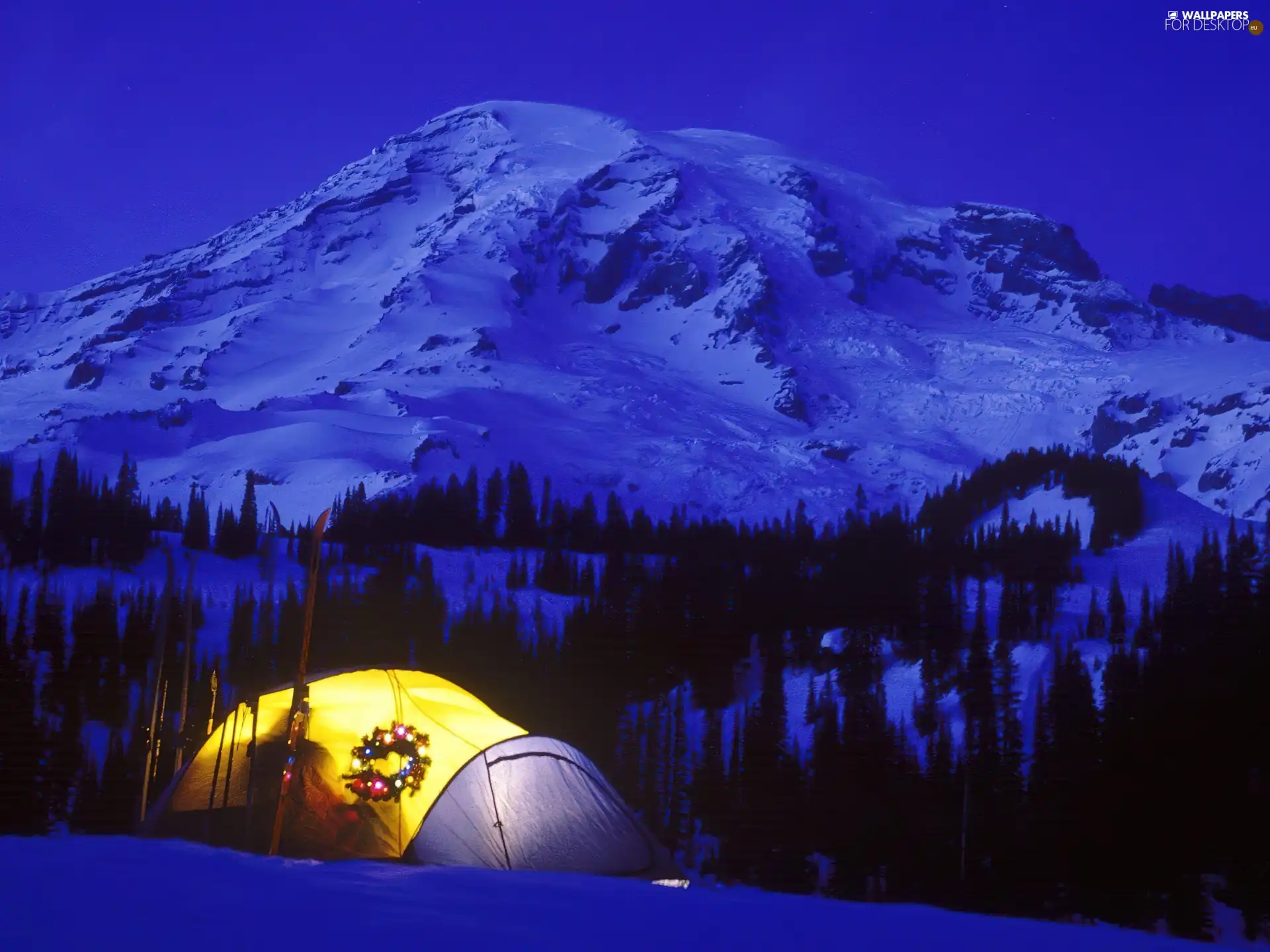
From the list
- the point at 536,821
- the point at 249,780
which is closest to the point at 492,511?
the point at 249,780

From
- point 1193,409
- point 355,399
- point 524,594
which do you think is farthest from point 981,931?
point 1193,409

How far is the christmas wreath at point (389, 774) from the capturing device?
2005 centimetres

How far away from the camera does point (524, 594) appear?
70.0 metres

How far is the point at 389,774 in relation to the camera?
20.2m

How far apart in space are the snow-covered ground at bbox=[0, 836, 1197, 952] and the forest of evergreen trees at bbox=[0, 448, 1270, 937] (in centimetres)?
2920

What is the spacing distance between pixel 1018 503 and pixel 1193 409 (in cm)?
11605

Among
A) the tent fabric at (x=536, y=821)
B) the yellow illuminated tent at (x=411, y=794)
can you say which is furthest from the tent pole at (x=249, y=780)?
the tent fabric at (x=536, y=821)

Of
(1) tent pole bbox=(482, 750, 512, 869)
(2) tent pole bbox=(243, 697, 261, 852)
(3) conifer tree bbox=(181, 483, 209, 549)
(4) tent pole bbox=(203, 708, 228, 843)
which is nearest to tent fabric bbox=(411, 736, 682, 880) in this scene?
(1) tent pole bbox=(482, 750, 512, 869)

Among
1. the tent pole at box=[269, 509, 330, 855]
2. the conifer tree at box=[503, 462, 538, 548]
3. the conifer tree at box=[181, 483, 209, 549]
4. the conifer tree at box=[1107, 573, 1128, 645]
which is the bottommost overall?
the tent pole at box=[269, 509, 330, 855]

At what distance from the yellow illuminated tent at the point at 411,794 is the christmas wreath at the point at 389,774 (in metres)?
0.07

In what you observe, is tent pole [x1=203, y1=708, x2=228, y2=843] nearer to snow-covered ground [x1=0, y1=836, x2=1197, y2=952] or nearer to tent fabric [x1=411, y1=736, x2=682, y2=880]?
tent fabric [x1=411, y1=736, x2=682, y2=880]

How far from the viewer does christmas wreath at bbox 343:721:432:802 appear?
65.8 feet

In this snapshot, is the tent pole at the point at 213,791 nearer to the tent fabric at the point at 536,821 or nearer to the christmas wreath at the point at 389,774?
the christmas wreath at the point at 389,774

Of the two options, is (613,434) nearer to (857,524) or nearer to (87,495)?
(857,524)
